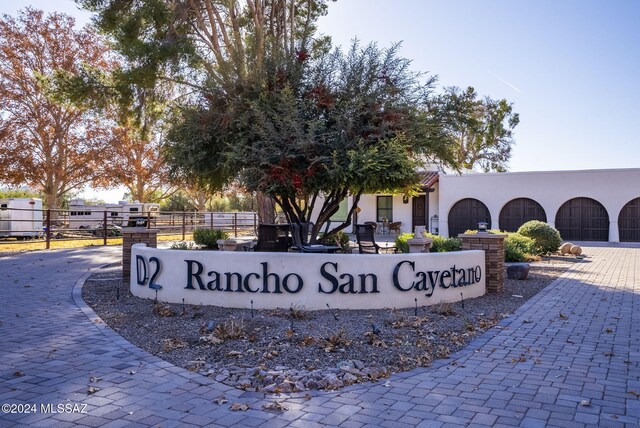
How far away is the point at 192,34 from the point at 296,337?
1392 cm

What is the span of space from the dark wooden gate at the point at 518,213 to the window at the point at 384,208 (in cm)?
629

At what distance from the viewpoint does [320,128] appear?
928cm

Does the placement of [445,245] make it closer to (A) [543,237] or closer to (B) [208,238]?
(A) [543,237]

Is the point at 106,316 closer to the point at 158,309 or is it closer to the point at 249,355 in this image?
the point at 158,309

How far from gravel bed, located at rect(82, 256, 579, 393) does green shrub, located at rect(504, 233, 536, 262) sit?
5759 mm

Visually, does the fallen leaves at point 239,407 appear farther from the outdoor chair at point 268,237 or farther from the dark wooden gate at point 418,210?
the dark wooden gate at point 418,210

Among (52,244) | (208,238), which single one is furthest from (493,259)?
(52,244)

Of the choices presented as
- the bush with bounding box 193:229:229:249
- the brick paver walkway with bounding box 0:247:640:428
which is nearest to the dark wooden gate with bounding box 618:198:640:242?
the bush with bounding box 193:229:229:249

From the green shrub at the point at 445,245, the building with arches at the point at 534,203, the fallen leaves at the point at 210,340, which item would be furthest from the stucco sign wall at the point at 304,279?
the building with arches at the point at 534,203

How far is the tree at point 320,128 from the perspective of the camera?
9.08 meters

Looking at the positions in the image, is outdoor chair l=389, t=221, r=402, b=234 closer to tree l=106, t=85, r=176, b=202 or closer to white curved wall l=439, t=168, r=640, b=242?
white curved wall l=439, t=168, r=640, b=242

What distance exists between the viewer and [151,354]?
5.33m

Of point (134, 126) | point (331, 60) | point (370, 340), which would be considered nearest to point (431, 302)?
point (370, 340)

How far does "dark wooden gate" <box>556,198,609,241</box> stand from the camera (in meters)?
24.7
